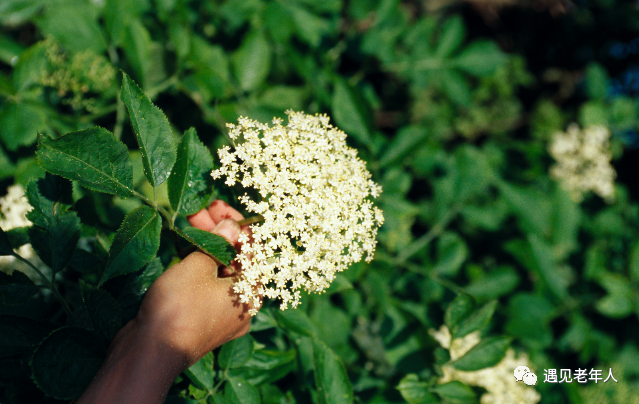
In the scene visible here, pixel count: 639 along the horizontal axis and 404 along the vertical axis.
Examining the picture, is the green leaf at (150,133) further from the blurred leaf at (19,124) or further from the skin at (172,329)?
the blurred leaf at (19,124)

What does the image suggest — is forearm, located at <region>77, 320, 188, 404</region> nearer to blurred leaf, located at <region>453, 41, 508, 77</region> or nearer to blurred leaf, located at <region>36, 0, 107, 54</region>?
blurred leaf, located at <region>36, 0, 107, 54</region>

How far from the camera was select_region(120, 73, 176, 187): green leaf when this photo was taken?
1.23 m

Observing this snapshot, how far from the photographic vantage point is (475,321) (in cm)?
182

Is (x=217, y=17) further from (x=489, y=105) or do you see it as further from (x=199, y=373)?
(x=489, y=105)

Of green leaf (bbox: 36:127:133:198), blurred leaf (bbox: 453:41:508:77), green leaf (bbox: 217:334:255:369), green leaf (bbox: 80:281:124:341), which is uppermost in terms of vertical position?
blurred leaf (bbox: 453:41:508:77)

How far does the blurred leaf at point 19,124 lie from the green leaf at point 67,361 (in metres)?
1.19

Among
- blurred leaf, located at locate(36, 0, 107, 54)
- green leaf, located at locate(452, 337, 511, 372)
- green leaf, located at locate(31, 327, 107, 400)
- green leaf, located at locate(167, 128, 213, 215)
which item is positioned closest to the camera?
green leaf, located at locate(31, 327, 107, 400)

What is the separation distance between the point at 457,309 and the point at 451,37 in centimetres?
221

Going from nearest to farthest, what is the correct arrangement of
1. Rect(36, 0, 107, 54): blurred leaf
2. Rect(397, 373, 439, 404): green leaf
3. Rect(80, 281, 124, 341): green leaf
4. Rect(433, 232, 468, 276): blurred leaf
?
Rect(80, 281, 124, 341): green leaf
Rect(397, 373, 439, 404): green leaf
Rect(36, 0, 107, 54): blurred leaf
Rect(433, 232, 468, 276): blurred leaf

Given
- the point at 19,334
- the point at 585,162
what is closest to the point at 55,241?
the point at 19,334

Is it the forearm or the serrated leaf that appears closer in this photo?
the forearm

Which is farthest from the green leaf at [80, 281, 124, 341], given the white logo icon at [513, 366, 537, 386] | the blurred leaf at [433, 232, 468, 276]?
the white logo icon at [513, 366, 537, 386]

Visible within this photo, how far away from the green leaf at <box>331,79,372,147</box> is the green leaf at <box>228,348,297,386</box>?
4.26 feet

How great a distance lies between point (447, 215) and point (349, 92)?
45.7 inches
